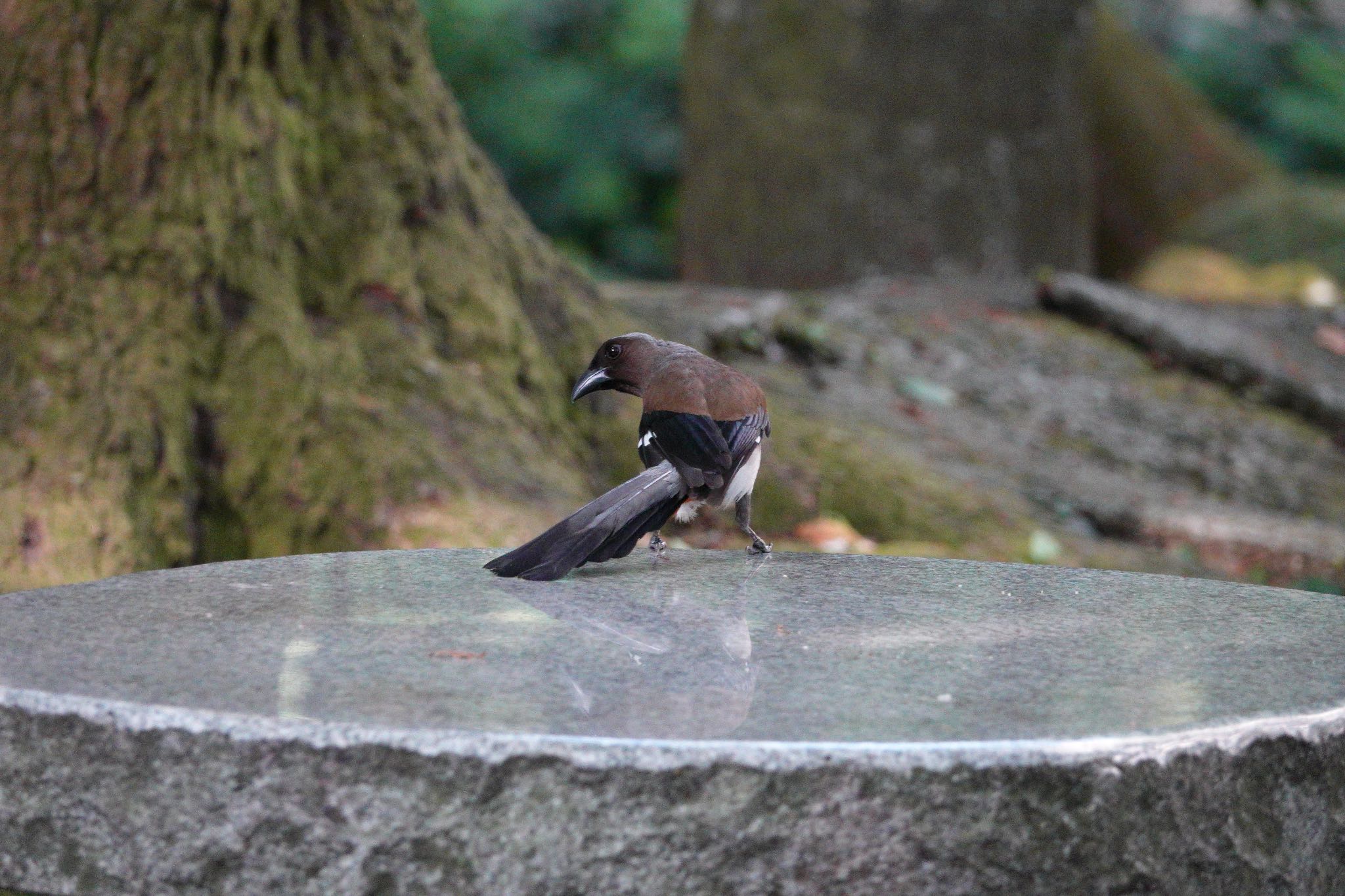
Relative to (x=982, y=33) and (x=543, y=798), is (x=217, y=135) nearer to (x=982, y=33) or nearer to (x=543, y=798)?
(x=543, y=798)

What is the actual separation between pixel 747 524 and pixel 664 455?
285 millimetres

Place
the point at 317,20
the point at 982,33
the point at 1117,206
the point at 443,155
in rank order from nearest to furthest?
the point at 317,20 < the point at 443,155 < the point at 982,33 < the point at 1117,206

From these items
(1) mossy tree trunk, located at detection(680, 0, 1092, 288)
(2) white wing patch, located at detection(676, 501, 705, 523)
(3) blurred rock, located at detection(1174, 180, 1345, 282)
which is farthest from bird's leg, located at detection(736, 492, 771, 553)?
(3) blurred rock, located at detection(1174, 180, 1345, 282)

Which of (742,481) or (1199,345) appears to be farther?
(1199,345)

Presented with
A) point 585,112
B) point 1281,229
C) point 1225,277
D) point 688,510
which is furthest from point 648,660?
point 585,112

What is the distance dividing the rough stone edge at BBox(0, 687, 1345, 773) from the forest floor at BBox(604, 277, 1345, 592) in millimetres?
2462

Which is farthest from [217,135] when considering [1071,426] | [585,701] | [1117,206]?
[1117,206]

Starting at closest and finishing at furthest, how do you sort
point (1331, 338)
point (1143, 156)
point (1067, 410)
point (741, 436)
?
point (741, 436) → point (1067, 410) → point (1331, 338) → point (1143, 156)

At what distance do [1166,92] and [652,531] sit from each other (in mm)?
9353

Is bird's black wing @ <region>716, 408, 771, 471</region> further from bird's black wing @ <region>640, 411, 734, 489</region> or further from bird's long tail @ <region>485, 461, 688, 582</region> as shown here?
bird's long tail @ <region>485, 461, 688, 582</region>

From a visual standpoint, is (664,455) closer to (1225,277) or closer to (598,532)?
(598,532)

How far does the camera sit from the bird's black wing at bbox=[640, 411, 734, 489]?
2477 mm

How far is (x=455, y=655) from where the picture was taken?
6.36 feet

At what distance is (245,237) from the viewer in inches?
138
